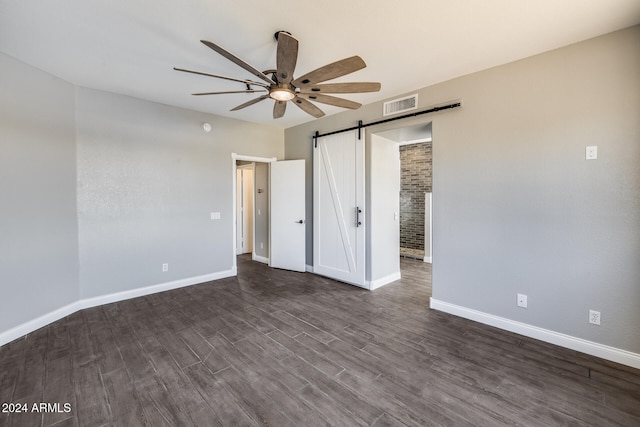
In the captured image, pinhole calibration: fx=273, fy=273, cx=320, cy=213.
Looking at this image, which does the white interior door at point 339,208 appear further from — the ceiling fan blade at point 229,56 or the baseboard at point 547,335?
the ceiling fan blade at point 229,56

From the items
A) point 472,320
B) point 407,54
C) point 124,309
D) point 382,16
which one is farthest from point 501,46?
point 124,309

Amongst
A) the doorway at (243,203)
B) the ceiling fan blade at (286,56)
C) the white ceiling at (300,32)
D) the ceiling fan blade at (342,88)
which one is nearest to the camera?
the ceiling fan blade at (286,56)

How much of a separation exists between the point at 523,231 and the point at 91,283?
5.22m

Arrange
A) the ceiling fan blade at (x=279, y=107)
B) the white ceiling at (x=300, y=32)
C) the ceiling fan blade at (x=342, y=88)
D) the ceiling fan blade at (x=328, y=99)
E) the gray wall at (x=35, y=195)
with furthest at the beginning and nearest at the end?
the gray wall at (x=35, y=195)
the ceiling fan blade at (x=279, y=107)
the ceiling fan blade at (x=328, y=99)
the ceiling fan blade at (x=342, y=88)
the white ceiling at (x=300, y=32)

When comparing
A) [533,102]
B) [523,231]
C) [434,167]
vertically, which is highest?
[533,102]

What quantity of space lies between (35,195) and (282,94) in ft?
9.77

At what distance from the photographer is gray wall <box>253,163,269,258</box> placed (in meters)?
6.01

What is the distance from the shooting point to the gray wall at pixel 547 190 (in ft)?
7.68

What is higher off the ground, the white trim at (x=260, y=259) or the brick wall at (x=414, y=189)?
the brick wall at (x=414, y=189)

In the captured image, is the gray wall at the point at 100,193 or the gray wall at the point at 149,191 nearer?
the gray wall at the point at 100,193

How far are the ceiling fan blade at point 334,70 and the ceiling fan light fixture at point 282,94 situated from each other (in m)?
0.12

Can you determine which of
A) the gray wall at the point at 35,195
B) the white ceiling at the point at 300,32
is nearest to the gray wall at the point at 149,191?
the gray wall at the point at 35,195

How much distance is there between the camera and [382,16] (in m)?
2.16

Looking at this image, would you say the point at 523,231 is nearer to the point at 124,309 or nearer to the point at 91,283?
the point at 124,309
